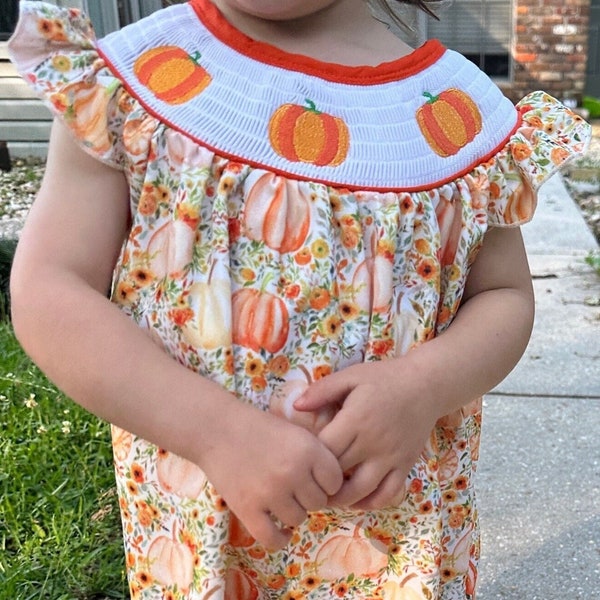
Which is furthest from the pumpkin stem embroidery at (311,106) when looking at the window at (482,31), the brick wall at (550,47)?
the window at (482,31)

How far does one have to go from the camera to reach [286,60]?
104 centimetres

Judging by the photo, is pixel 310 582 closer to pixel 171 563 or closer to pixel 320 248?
pixel 171 563

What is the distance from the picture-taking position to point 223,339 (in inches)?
38.9

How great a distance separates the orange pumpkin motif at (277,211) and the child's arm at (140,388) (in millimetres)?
169

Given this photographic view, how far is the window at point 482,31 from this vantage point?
7.90m

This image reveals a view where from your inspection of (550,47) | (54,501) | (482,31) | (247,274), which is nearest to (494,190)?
(247,274)

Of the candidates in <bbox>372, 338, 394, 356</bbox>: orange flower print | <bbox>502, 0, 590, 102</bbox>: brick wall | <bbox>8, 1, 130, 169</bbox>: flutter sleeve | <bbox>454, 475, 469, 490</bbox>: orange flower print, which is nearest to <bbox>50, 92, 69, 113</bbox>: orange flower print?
<bbox>8, 1, 130, 169</bbox>: flutter sleeve

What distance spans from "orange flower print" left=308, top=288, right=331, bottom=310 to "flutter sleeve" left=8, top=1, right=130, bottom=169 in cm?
25

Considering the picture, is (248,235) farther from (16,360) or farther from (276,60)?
(16,360)

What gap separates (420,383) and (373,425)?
9 cm

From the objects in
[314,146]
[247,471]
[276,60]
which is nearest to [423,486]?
[247,471]

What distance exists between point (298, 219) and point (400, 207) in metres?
0.13

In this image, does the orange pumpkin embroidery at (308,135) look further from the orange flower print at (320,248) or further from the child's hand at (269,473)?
the child's hand at (269,473)

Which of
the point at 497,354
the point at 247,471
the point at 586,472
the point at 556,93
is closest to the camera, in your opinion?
the point at 247,471
